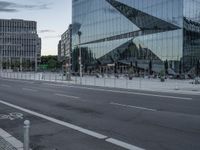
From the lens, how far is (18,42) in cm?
12550

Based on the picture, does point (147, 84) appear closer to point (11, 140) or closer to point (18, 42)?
point (11, 140)

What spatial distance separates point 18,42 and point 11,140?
118846 mm

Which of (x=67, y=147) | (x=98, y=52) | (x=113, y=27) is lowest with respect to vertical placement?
(x=67, y=147)

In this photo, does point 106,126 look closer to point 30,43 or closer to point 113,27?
point 113,27

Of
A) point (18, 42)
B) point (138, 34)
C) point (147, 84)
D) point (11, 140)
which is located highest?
point (18, 42)

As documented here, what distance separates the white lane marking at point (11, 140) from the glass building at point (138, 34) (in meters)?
47.5

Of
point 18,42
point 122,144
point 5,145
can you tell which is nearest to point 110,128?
point 122,144

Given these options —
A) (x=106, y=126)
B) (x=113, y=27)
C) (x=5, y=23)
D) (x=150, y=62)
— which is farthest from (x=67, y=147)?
(x=5, y=23)

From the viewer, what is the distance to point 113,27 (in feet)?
267

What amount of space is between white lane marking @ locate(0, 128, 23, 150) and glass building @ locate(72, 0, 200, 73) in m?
47.5

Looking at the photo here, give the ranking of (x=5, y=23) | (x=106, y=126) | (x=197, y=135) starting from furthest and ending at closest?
(x=5, y=23), (x=106, y=126), (x=197, y=135)

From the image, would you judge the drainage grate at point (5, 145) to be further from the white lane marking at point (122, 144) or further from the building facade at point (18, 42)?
the building facade at point (18, 42)

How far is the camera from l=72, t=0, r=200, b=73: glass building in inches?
2473

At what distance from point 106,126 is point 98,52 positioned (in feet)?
243
